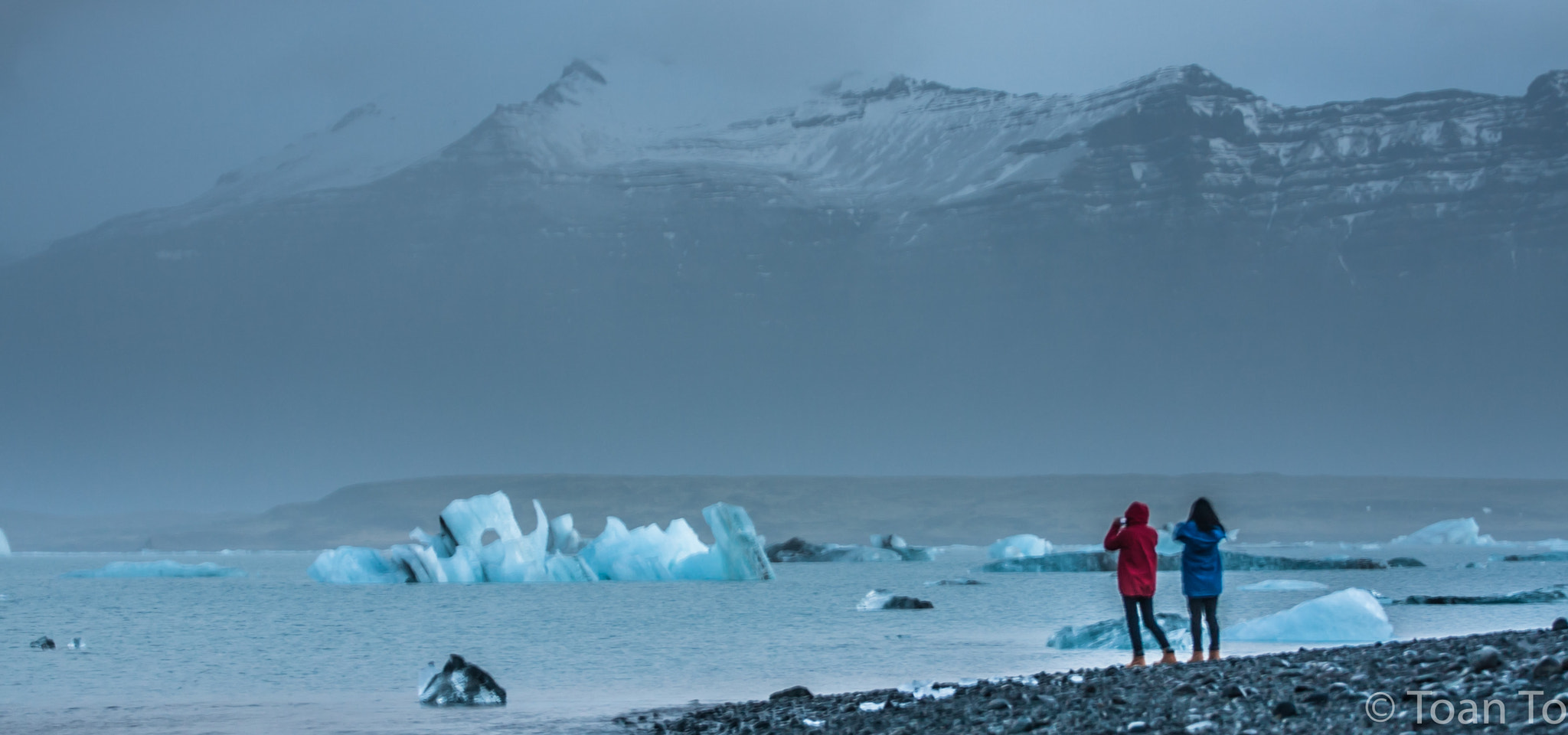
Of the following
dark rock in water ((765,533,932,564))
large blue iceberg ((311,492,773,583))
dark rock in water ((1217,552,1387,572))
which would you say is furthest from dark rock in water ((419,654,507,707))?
dark rock in water ((765,533,932,564))

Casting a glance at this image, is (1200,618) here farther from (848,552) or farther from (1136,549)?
(848,552)

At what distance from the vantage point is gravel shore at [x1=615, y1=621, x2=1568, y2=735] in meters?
7.90

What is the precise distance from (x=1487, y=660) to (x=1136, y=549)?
11.8 ft

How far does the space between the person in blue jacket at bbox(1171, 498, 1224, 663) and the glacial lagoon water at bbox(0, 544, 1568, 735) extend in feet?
16.8

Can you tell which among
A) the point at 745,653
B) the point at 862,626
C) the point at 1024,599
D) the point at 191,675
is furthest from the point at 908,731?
the point at 1024,599

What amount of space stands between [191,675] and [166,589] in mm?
40285

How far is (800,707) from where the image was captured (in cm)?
1313

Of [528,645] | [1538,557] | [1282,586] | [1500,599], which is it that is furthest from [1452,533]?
[528,645]

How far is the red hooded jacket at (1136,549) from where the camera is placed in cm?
1191

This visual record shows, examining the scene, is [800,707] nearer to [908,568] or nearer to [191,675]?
[191,675]

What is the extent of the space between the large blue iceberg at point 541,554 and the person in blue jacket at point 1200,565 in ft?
106

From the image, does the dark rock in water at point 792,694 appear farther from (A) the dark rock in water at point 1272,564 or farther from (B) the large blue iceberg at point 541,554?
(A) the dark rock in water at point 1272,564

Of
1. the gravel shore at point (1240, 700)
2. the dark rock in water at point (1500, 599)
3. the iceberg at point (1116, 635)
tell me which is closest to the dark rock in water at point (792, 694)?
the gravel shore at point (1240, 700)

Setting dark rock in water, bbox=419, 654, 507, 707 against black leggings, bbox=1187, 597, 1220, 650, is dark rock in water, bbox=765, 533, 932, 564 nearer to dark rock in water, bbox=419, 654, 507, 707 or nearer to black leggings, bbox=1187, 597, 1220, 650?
dark rock in water, bbox=419, 654, 507, 707
